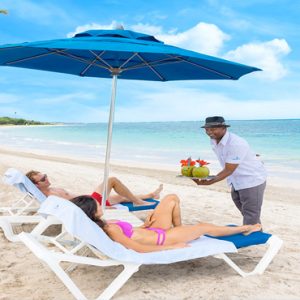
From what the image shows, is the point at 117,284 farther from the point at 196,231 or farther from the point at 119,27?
the point at 119,27

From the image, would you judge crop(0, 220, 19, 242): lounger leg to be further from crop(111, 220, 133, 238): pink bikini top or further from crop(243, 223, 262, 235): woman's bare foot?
crop(243, 223, 262, 235): woman's bare foot

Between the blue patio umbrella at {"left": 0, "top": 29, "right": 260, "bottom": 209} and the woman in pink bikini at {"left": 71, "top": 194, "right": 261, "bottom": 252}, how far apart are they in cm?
130

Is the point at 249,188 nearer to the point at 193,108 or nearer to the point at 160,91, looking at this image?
the point at 193,108

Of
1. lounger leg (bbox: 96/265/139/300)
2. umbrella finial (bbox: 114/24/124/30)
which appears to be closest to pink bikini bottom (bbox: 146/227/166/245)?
lounger leg (bbox: 96/265/139/300)

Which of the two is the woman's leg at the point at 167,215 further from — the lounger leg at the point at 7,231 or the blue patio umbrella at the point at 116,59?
the lounger leg at the point at 7,231

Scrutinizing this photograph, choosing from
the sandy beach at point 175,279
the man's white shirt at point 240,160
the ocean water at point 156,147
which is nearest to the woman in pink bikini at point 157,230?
the sandy beach at point 175,279

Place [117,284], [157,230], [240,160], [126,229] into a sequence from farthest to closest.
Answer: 1. [240,160]
2. [157,230]
3. [126,229]
4. [117,284]

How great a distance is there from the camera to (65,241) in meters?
4.01

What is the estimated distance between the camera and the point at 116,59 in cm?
509

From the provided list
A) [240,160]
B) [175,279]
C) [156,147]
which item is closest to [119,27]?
[240,160]

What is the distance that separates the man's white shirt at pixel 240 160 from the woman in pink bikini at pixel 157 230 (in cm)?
57

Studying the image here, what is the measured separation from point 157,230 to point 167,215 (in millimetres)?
290

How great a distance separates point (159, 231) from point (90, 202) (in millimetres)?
724

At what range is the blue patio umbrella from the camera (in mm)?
3680
